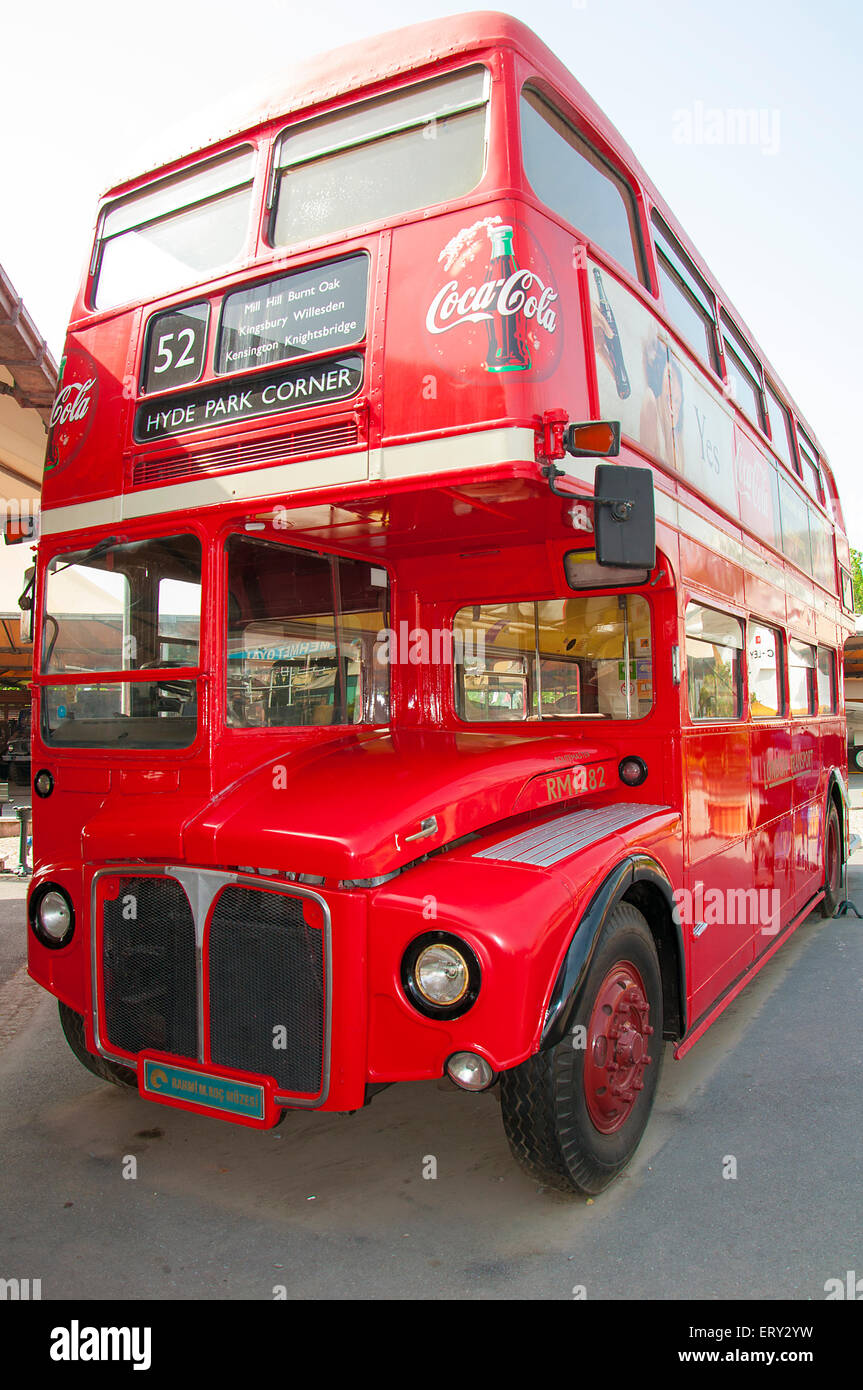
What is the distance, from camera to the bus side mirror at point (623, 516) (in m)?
3.09

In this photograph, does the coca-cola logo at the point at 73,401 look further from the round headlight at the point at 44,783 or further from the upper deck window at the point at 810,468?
the upper deck window at the point at 810,468

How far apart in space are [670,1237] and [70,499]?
12.1 ft

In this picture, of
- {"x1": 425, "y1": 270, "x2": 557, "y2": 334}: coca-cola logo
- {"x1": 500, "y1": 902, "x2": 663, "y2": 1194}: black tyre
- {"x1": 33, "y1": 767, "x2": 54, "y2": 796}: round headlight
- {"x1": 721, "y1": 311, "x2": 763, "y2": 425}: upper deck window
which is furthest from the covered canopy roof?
{"x1": 500, "y1": 902, "x2": 663, "y2": 1194}: black tyre

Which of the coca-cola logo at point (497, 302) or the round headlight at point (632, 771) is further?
the round headlight at point (632, 771)

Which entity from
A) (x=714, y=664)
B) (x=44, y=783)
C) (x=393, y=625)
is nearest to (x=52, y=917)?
(x=44, y=783)

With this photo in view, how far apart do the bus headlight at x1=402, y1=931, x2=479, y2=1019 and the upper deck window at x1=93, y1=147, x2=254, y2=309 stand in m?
2.86

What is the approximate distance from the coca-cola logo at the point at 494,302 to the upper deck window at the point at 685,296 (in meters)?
1.64

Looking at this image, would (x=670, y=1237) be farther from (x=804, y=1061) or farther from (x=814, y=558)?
(x=814, y=558)

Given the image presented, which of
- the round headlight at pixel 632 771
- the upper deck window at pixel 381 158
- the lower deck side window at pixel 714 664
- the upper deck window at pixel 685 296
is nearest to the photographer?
the upper deck window at pixel 381 158

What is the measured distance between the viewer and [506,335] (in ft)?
10.1

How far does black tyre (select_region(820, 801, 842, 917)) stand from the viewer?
793 centimetres

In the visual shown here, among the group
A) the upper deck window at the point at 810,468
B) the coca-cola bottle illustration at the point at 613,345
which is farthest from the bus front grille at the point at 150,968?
the upper deck window at the point at 810,468

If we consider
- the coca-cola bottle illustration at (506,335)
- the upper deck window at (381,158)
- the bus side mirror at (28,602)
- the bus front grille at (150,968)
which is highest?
the upper deck window at (381,158)

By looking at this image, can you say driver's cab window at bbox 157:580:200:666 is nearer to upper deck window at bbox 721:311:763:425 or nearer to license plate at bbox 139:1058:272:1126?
license plate at bbox 139:1058:272:1126
